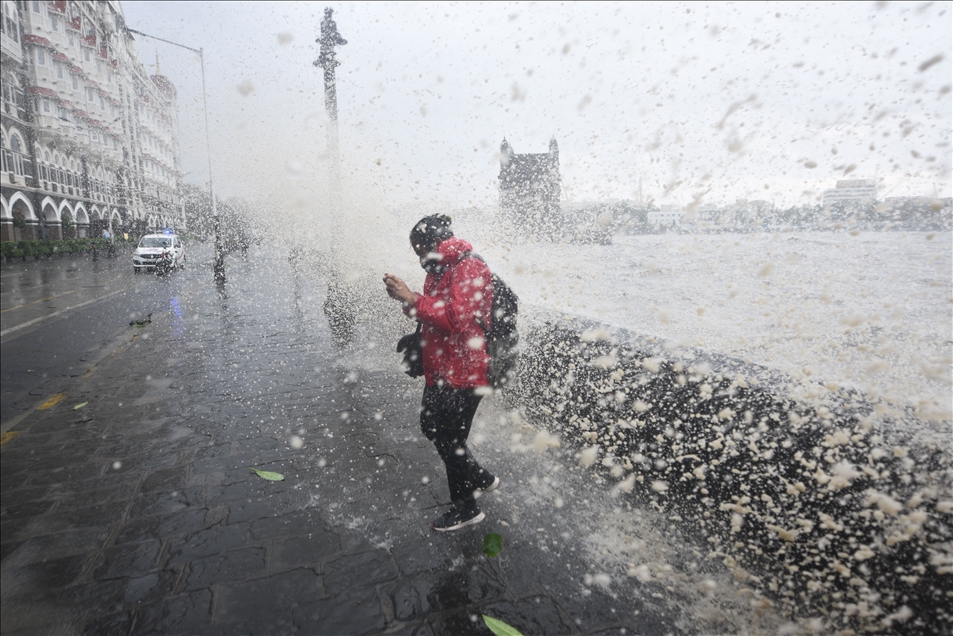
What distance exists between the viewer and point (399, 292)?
8.48 ft

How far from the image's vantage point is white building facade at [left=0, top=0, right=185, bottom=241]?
5.95 feet

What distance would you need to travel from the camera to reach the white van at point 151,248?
2607mm

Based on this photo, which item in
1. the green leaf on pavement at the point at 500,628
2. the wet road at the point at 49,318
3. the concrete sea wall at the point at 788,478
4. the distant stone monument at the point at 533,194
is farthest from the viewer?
the distant stone monument at the point at 533,194

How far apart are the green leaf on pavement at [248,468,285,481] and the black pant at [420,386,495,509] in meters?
1.37

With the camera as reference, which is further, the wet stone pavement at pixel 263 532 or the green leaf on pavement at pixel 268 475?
the green leaf on pavement at pixel 268 475

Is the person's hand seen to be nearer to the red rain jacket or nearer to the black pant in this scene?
the red rain jacket

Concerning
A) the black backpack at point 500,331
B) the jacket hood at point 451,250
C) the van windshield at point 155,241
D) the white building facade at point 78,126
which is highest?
the white building facade at point 78,126

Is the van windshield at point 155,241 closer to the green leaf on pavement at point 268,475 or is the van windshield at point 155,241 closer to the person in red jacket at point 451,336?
the person in red jacket at point 451,336

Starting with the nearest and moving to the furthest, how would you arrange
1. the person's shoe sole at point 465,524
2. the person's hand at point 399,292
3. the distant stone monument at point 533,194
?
1. the person's hand at point 399,292
2. the person's shoe sole at point 465,524
3. the distant stone monument at point 533,194

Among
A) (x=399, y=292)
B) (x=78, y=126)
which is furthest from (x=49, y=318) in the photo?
(x=399, y=292)

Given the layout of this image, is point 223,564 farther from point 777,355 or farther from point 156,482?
point 777,355

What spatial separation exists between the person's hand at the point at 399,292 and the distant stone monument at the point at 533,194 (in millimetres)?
4600

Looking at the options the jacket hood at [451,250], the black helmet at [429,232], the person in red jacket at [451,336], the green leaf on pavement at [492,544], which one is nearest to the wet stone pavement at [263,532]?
the green leaf on pavement at [492,544]

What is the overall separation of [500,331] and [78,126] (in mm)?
2187
